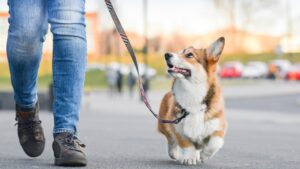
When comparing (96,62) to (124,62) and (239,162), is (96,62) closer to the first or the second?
(124,62)

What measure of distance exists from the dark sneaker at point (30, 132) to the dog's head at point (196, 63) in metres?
0.93

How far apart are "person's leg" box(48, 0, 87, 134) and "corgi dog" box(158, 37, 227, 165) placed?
2.82 feet

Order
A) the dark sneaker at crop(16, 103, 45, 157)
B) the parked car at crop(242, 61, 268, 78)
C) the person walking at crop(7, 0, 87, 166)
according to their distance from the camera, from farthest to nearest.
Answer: the parked car at crop(242, 61, 268, 78) → the dark sneaker at crop(16, 103, 45, 157) → the person walking at crop(7, 0, 87, 166)

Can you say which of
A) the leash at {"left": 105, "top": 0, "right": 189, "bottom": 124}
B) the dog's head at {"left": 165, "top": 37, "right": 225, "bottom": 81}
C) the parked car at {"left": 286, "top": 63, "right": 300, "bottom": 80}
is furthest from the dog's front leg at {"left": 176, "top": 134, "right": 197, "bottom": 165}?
the parked car at {"left": 286, "top": 63, "right": 300, "bottom": 80}

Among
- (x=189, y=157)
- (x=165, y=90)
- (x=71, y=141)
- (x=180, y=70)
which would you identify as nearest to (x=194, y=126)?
(x=189, y=157)

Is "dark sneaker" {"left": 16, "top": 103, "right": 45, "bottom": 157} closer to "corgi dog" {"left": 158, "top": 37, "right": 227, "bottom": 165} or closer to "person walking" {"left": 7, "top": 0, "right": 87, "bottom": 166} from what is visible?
"person walking" {"left": 7, "top": 0, "right": 87, "bottom": 166}

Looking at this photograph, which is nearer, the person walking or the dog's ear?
the person walking

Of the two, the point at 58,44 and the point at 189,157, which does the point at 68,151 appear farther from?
the point at 189,157

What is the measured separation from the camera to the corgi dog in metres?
5.55

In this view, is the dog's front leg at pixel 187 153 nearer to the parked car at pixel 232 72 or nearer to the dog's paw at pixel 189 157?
the dog's paw at pixel 189 157

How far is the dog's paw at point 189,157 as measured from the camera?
5.48 metres

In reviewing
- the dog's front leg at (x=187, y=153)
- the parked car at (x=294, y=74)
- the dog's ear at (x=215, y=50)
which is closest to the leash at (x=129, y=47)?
the dog's front leg at (x=187, y=153)

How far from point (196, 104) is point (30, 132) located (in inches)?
41.8

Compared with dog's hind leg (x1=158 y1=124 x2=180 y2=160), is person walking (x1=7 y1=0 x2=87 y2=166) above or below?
above
